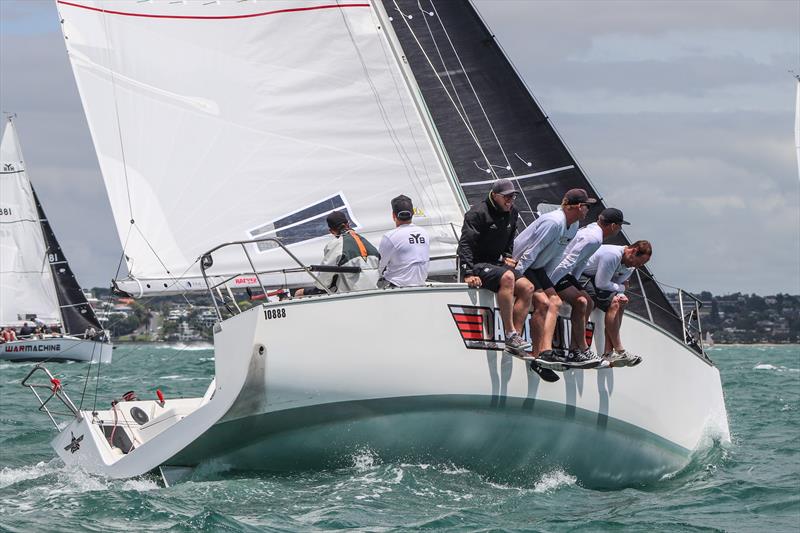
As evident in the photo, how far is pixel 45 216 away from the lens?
47.2 metres

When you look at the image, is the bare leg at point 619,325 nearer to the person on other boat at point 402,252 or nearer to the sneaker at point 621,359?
the sneaker at point 621,359

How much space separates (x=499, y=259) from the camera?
9.18 metres

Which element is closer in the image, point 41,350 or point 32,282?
point 41,350

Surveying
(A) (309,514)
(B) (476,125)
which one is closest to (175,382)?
(B) (476,125)

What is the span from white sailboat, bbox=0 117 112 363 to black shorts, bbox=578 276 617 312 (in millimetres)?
36041

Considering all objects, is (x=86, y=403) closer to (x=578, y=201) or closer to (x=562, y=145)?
(x=562, y=145)

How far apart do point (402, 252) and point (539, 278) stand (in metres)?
1.05

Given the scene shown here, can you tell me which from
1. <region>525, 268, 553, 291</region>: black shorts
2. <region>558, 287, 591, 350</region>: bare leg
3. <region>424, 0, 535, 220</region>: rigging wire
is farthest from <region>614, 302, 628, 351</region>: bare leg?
<region>424, 0, 535, 220</region>: rigging wire

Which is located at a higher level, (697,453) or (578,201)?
(578,201)

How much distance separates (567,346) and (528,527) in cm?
205

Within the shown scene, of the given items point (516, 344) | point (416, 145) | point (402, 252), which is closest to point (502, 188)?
point (402, 252)

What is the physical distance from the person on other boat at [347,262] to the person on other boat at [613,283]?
170cm

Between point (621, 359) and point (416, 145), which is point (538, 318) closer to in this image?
point (621, 359)

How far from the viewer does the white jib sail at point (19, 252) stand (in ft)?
149
